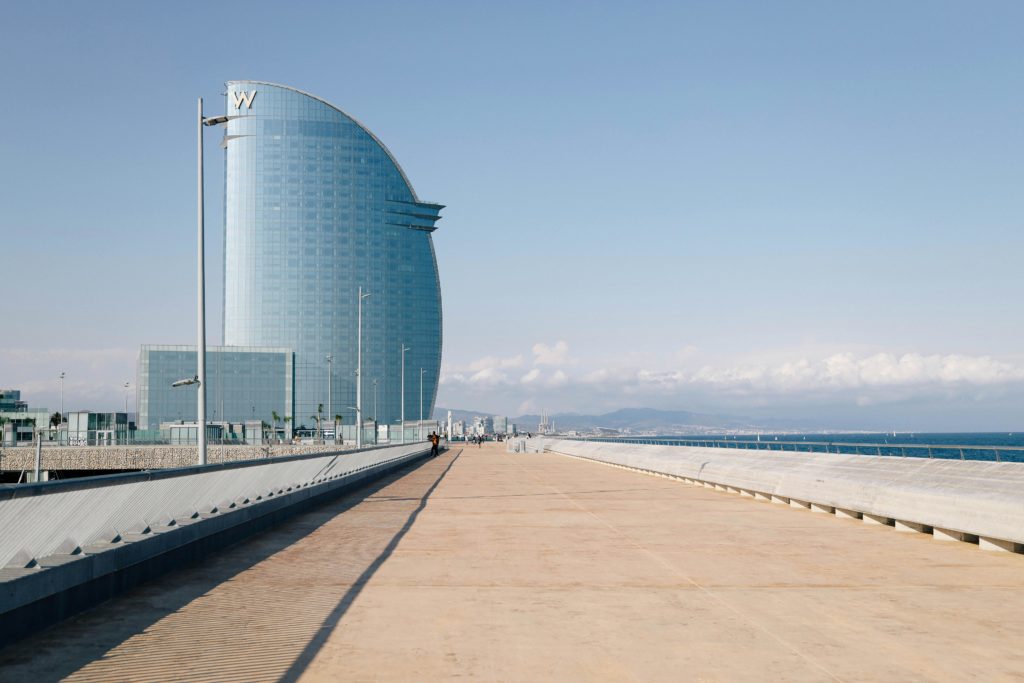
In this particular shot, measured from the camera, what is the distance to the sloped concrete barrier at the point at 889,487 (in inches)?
574

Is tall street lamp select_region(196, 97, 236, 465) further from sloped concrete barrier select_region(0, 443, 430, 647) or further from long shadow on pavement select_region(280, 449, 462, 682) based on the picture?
long shadow on pavement select_region(280, 449, 462, 682)

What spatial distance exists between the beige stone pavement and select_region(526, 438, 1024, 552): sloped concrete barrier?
526mm

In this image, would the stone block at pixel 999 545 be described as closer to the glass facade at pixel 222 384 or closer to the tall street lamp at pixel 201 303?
the tall street lamp at pixel 201 303

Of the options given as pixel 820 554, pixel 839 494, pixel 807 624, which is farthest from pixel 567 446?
pixel 807 624

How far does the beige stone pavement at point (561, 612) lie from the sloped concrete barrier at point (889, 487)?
526 millimetres

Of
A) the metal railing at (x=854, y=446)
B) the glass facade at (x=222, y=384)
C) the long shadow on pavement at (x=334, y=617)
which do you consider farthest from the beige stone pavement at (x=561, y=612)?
the glass facade at (x=222, y=384)

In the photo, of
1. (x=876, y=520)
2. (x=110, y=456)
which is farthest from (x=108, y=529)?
(x=110, y=456)

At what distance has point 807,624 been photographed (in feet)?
29.6

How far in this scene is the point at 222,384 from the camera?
614ft

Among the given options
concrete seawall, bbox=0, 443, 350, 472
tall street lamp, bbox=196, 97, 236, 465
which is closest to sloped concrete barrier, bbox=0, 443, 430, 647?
tall street lamp, bbox=196, 97, 236, 465

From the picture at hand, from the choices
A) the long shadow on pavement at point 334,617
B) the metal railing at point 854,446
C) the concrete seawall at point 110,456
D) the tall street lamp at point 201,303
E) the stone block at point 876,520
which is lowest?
the concrete seawall at point 110,456

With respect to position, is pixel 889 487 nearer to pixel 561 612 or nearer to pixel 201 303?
pixel 561 612

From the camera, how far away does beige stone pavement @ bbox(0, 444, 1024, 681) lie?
24.2 ft

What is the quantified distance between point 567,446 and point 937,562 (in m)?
71.4
